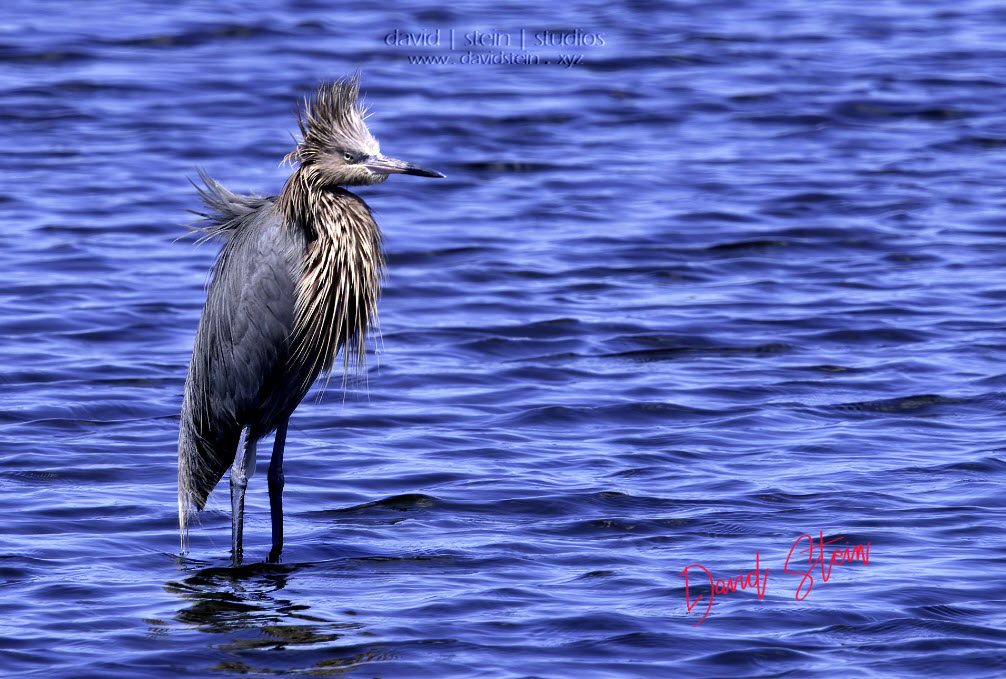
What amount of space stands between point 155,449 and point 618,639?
12.1ft

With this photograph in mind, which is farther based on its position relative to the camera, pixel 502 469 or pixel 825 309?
pixel 825 309

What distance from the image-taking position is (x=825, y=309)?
40.3 feet

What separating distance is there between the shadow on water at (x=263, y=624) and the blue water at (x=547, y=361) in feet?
0.08

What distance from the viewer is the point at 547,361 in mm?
11344

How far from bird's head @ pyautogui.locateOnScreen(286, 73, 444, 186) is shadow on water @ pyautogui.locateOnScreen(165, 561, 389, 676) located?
6.12 feet

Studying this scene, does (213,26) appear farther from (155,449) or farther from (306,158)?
(306,158)

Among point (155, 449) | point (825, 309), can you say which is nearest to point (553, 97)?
point (825, 309)

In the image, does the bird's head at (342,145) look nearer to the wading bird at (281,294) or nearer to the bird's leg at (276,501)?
the wading bird at (281,294)

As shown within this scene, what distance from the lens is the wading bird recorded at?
7590mm

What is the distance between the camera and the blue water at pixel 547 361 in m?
7.11

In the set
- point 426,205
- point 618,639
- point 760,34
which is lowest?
point 618,639
